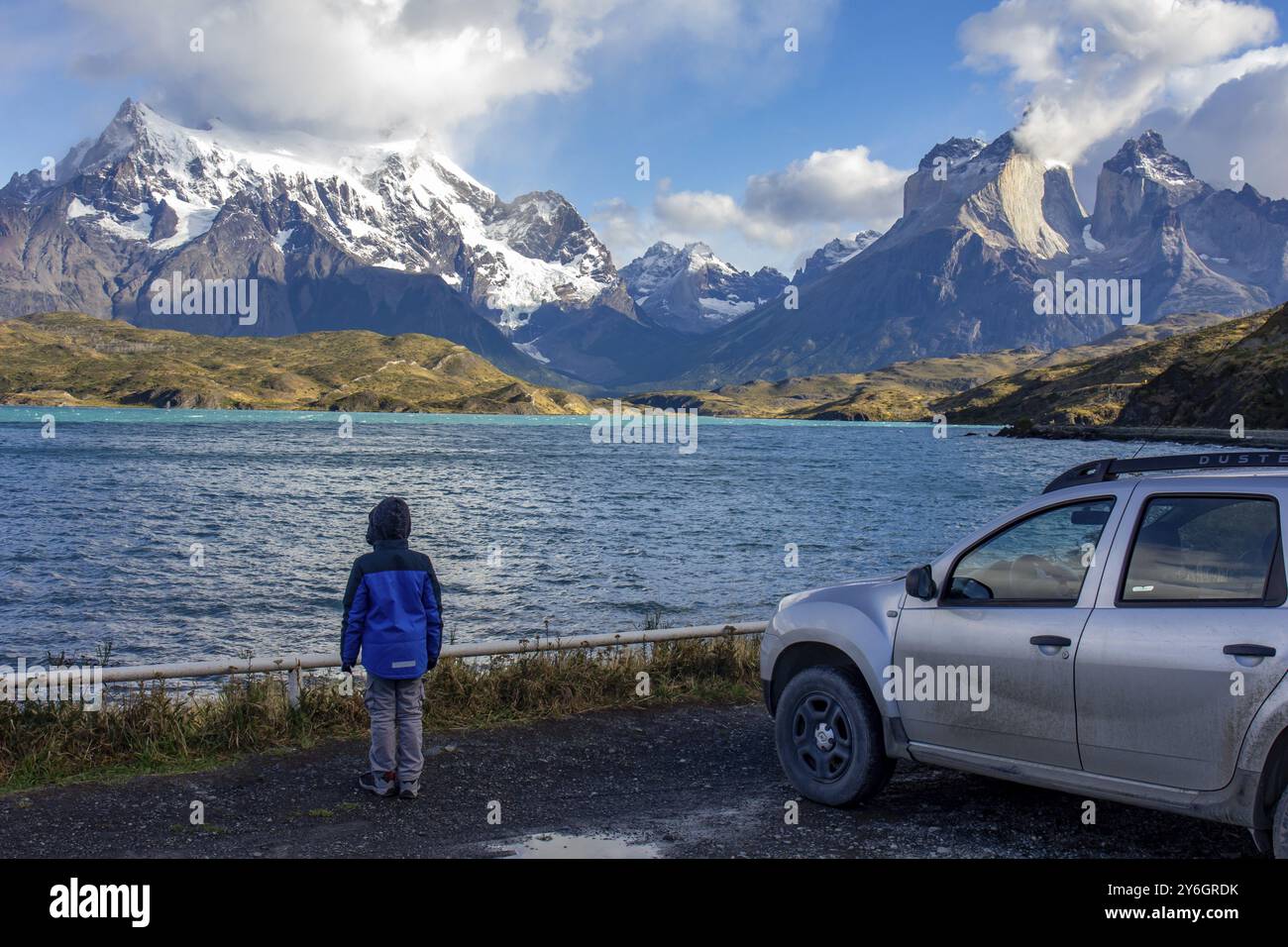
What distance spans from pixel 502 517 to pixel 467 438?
9779 cm

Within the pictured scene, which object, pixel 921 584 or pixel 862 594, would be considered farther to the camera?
pixel 862 594

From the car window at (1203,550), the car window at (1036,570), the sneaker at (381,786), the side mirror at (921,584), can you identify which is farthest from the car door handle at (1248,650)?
the sneaker at (381,786)

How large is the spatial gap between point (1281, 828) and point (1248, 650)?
0.86 meters

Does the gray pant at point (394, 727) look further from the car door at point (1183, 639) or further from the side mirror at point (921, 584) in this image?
the car door at point (1183, 639)

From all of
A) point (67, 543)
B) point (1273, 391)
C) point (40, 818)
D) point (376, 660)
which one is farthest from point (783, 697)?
point (1273, 391)

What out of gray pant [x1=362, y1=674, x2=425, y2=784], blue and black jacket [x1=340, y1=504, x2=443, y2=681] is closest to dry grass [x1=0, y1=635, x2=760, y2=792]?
gray pant [x1=362, y1=674, x2=425, y2=784]

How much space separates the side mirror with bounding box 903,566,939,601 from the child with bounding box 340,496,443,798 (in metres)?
3.55

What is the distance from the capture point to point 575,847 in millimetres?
6805

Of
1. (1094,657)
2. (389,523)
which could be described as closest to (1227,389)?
(1094,657)

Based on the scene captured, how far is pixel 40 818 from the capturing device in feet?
24.4

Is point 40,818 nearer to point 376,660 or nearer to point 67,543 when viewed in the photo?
point 376,660

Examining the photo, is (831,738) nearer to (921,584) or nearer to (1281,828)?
(921,584)

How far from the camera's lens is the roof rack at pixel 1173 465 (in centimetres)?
575
